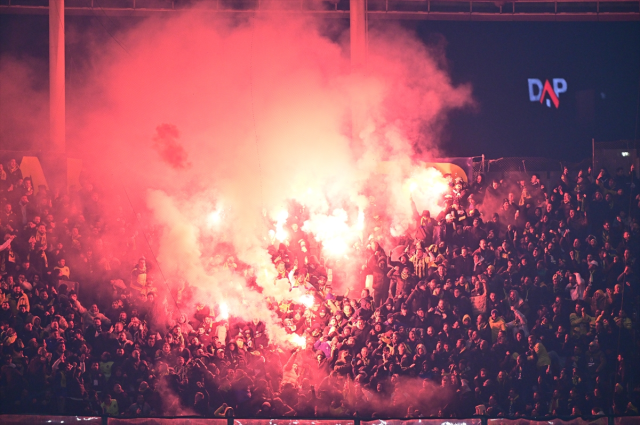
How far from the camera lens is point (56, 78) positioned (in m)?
10.2

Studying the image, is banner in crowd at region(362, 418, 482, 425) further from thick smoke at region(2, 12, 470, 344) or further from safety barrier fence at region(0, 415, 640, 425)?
thick smoke at region(2, 12, 470, 344)

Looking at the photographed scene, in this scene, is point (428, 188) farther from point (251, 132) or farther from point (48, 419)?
point (48, 419)

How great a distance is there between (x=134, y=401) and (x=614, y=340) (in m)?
5.44

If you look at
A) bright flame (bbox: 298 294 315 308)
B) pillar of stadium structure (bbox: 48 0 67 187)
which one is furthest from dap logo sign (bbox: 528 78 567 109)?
pillar of stadium structure (bbox: 48 0 67 187)

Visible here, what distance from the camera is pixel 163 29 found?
34.7 ft

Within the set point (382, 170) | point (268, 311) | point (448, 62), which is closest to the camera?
point (268, 311)

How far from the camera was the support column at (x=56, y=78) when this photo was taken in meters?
10.1

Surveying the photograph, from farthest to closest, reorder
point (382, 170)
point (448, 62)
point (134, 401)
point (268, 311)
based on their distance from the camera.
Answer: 1. point (448, 62)
2. point (382, 170)
3. point (268, 311)
4. point (134, 401)

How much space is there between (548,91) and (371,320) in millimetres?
5096

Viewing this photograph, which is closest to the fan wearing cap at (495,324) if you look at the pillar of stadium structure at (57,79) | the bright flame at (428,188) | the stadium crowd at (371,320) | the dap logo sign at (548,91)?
the stadium crowd at (371,320)

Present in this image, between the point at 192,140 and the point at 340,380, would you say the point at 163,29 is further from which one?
the point at 340,380

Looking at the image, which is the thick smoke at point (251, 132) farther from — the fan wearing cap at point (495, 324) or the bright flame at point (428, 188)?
the fan wearing cap at point (495, 324)

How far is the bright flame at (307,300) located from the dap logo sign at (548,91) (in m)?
4.96

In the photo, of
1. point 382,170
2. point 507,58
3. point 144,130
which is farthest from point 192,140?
point 507,58
